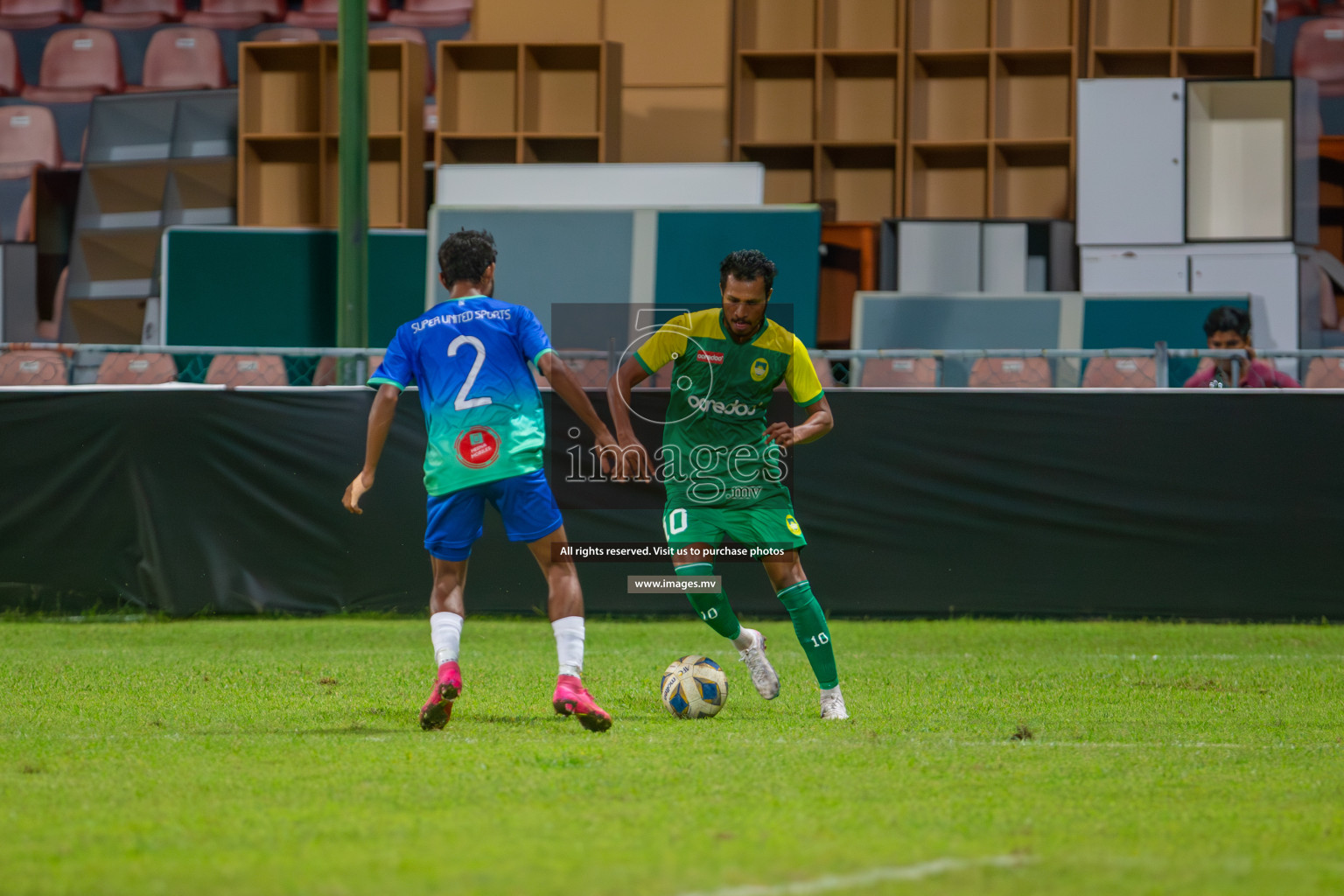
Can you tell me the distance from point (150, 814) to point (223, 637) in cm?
604

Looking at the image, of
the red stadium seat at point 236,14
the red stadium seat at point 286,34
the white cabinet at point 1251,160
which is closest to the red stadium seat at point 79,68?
the red stadium seat at point 236,14

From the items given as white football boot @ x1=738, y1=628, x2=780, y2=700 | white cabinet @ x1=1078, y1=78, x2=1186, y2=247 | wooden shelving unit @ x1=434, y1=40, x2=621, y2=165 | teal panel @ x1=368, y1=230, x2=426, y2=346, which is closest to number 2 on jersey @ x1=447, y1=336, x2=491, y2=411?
white football boot @ x1=738, y1=628, x2=780, y2=700

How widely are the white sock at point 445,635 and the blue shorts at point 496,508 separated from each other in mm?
243

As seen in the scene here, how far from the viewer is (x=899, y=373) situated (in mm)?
13945

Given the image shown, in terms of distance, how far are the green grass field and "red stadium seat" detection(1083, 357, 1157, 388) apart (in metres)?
4.44

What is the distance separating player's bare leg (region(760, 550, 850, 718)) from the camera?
21.0 feet

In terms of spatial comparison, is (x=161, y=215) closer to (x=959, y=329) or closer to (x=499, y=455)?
(x=959, y=329)

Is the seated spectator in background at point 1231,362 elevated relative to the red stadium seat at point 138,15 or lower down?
lower down

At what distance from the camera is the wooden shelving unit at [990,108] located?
667 inches

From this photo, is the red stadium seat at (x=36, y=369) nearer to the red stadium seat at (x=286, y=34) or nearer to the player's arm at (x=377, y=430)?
the red stadium seat at (x=286, y=34)

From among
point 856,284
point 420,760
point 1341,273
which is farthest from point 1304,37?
point 420,760

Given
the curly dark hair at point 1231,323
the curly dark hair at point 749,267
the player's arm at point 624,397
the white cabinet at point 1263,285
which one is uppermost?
the white cabinet at point 1263,285

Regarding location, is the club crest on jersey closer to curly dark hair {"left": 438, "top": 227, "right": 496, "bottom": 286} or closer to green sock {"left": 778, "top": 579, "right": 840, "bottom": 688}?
curly dark hair {"left": 438, "top": 227, "right": 496, "bottom": 286}

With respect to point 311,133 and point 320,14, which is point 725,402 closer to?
point 311,133
